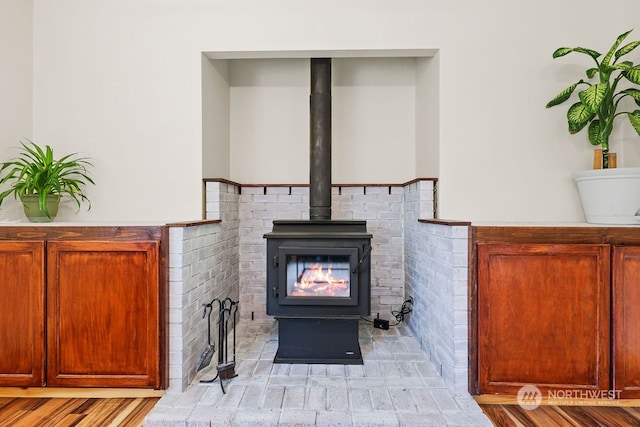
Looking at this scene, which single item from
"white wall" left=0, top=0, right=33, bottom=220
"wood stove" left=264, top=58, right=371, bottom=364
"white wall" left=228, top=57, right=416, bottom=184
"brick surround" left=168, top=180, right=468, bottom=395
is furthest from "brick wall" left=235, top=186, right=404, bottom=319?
"white wall" left=0, top=0, right=33, bottom=220

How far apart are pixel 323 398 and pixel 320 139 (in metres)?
1.64

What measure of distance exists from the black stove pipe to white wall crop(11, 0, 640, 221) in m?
0.24

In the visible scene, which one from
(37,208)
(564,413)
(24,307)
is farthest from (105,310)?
(564,413)

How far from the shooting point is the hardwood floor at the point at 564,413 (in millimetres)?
1718

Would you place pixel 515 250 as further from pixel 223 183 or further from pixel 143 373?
pixel 143 373

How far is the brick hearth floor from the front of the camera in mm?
1644

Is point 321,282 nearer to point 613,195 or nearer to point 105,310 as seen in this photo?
point 105,310

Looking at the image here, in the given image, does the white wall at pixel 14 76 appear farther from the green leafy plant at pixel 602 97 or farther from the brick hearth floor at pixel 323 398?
the green leafy plant at pixel 602 97

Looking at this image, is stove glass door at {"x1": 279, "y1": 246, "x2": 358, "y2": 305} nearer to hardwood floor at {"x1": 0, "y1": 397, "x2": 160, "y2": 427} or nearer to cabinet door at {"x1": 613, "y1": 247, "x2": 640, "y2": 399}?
hardwood floor at {"x1": 0, "y1": 397, "x2": 160, "y2": 427}

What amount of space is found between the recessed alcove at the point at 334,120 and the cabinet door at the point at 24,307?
1425 millimetres

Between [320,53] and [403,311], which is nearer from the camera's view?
[320,53]

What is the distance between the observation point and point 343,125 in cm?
296

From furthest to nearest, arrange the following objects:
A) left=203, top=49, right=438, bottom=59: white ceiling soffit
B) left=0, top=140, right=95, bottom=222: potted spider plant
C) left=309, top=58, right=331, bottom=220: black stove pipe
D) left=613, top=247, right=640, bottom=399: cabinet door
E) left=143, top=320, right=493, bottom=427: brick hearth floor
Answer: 1. left=309, top=58, right=331, bottom=220: black stove pipe
2. left=203, top=49, right=438, bottom=59: white ceiling soffit
3. left=0, top=140, right=95, bottom=222: potted spider plant
4. left=613, top=247, right=640, bottom=399: cabinet door
5. left=143, top=320, right=493, bottom=427: brick hearth floor

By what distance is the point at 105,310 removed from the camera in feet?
6.15
